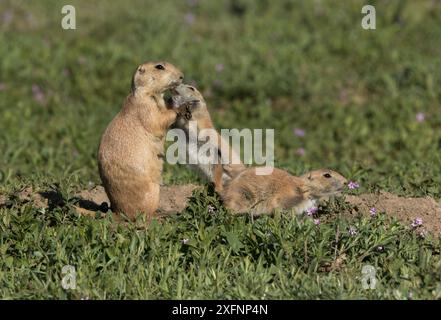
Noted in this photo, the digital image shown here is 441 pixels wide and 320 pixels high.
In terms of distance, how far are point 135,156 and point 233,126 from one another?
4.50 meters

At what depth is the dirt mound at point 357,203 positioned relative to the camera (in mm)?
6773

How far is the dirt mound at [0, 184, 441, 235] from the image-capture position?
22.2ft

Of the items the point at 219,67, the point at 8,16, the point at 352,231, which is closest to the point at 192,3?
the point at 219,67

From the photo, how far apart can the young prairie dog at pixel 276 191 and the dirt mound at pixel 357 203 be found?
0.81 ft

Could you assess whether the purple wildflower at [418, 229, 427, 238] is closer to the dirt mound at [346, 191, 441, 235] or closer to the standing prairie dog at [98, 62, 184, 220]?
the dirt mound at [346, 191, 441, 235]

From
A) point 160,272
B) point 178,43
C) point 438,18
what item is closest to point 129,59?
point 178,43

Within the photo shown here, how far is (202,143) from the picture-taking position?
8.04 m

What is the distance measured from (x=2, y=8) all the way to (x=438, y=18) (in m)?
6.83

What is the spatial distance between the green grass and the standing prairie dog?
1.34 ft

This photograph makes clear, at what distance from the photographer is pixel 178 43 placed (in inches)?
513

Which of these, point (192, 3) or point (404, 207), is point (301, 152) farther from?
point (192, 3)

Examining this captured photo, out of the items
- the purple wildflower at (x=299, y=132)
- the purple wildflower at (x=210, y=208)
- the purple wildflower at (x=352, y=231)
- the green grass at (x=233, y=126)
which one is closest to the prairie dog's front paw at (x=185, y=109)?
the green grass at (x=233, y=126)

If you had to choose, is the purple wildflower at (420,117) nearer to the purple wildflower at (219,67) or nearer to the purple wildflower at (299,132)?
the purple wildflower at (299,132)

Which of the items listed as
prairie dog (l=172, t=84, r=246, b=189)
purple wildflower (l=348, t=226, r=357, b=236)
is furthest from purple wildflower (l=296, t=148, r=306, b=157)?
purple wildflower (l=348, t=226, r=357, b=236)
